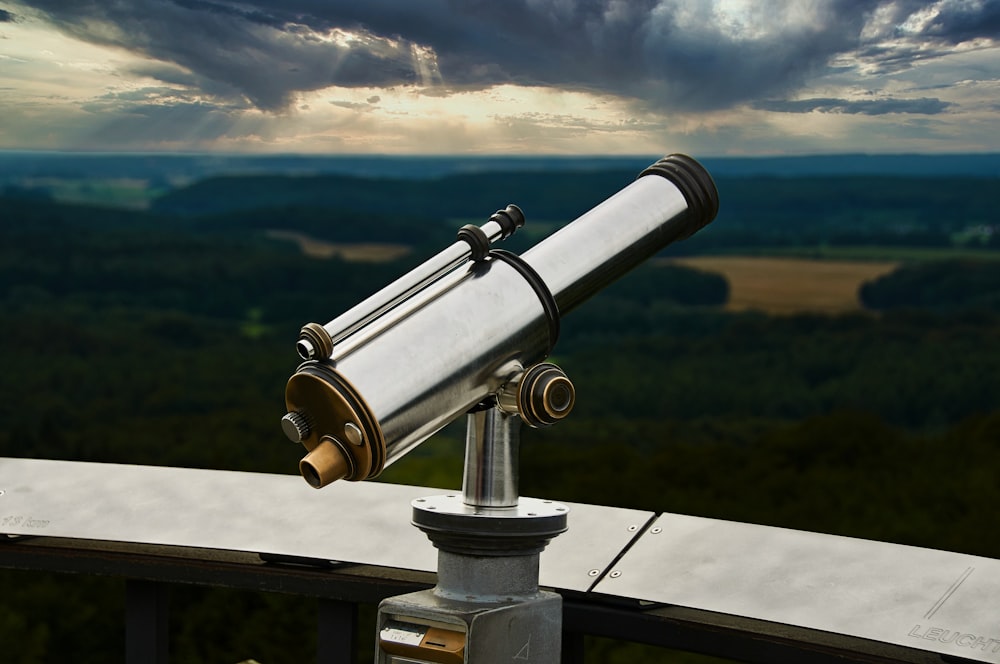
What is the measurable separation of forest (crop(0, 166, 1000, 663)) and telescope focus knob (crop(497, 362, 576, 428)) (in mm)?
5858

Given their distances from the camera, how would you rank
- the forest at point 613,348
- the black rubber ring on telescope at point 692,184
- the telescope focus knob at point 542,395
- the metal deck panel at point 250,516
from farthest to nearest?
the forest at point 613,348
the metal deck panel at point 250,516
the black rubber ring on telescope at point 692,184
the telescope focus knob at point 542,395

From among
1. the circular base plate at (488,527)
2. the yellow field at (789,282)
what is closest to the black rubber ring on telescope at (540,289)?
the circular base plate at (488,527)

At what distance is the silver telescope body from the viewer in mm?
1792

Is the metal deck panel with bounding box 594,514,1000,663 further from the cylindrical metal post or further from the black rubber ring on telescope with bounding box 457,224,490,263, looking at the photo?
the black rubber ring on telescope with bounding box 457,224,490,263

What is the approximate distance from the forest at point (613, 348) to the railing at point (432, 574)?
5.11 metres

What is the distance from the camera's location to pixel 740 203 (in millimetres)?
12586

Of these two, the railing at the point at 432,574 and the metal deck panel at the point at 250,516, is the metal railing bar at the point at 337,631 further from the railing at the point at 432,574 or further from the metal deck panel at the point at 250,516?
the metal deck panel at the point at 250,516

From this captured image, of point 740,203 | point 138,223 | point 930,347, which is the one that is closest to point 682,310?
point 740,203

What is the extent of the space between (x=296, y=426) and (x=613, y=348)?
12159 mm

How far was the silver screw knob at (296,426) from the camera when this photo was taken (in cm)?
182

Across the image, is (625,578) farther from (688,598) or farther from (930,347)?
(930,347)

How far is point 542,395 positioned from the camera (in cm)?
187

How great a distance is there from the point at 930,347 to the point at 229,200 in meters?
8.04

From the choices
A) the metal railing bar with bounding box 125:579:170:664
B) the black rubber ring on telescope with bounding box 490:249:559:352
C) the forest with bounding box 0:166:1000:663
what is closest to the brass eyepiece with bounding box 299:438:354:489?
the black rubber ring on telescope with bounding box 490:249:559:352
